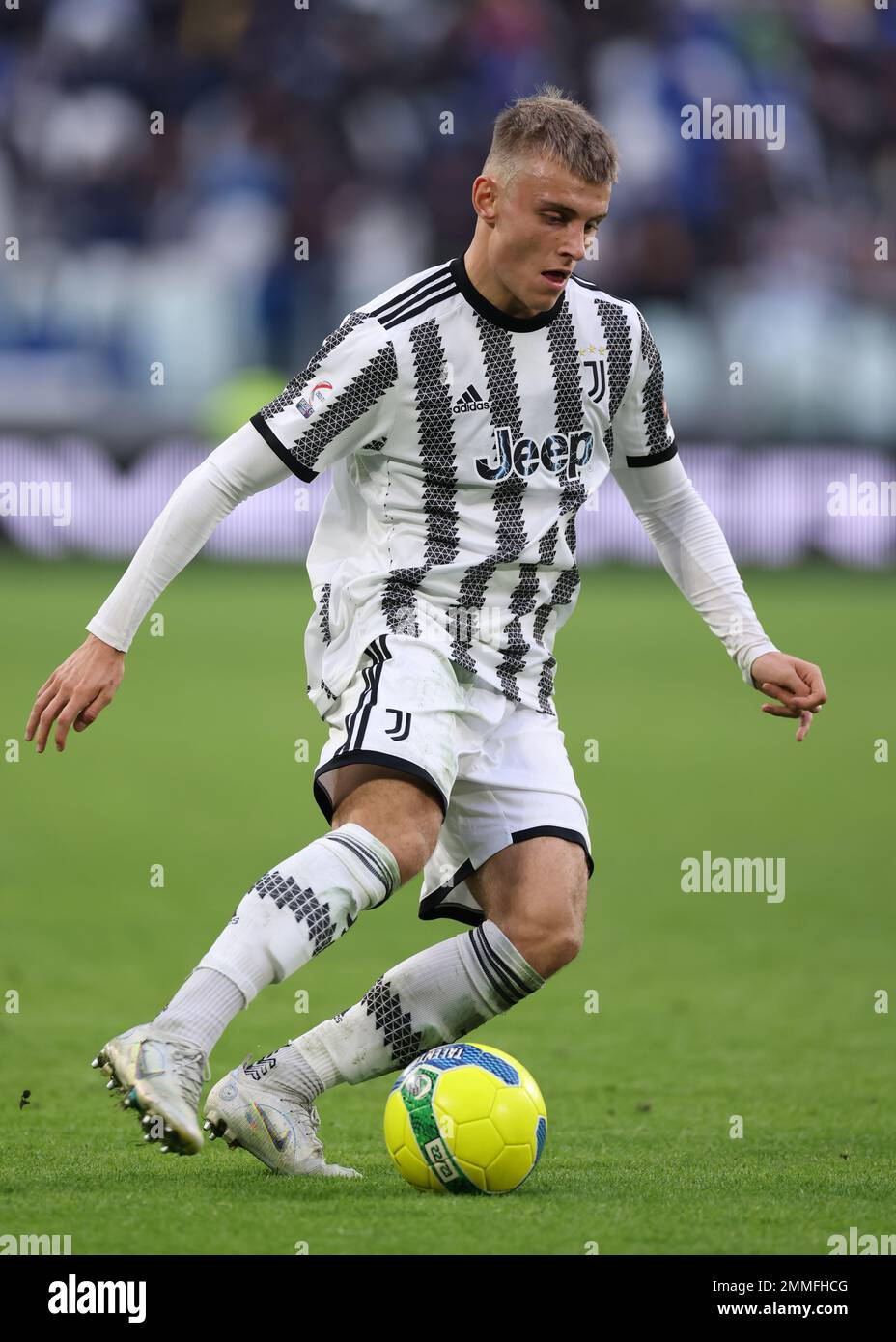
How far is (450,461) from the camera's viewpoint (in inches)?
160

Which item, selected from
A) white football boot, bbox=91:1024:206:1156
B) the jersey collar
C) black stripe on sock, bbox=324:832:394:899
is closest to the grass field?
white football boot, bbox=91:1024:206:1156

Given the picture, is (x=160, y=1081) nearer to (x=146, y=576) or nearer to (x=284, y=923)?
(x=284, y=923)

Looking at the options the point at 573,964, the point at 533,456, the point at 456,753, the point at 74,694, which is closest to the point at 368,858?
the point at 456,753

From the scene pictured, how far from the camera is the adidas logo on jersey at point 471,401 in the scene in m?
4.05

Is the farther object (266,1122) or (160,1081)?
(266,1122)

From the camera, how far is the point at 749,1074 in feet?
17.5

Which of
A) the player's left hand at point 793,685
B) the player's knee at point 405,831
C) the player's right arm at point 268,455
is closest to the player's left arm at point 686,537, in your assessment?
the player's left hand at point 793,685

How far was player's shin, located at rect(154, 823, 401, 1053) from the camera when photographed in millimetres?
3510

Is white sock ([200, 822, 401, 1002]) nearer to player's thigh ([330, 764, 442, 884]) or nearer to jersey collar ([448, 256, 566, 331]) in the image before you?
player's thigh ([330, 764, 442, 884])

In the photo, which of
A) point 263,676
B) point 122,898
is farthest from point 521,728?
point 263,676

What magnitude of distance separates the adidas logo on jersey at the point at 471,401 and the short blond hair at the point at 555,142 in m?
0.43

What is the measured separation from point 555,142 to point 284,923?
1.66 metres

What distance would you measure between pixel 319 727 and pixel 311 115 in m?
13.3
